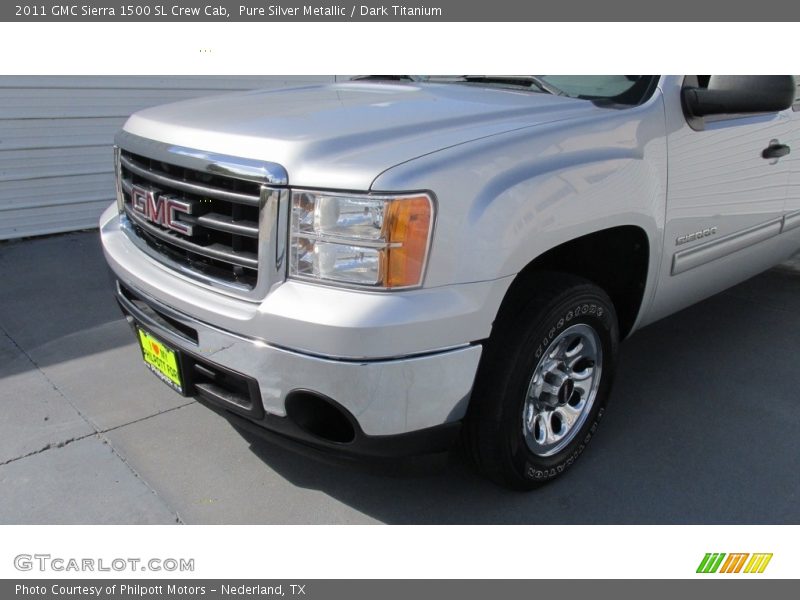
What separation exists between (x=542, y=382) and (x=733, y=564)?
0.93 m

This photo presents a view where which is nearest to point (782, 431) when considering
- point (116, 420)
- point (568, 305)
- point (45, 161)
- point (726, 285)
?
point (726, 285)

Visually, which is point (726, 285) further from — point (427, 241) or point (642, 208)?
point (427, 241)

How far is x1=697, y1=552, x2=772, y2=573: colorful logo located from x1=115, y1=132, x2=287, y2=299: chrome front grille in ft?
6.09

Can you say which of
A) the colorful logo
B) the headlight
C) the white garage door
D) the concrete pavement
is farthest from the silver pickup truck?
the white garage door

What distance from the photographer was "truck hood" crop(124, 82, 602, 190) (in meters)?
1.99

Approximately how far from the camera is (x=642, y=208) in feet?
8.59

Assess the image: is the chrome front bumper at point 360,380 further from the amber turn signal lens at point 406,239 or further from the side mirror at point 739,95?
the side mirror at point 739,95

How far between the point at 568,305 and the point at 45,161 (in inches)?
213

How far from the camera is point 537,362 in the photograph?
7.81 ft

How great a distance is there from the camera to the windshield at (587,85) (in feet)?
9.03

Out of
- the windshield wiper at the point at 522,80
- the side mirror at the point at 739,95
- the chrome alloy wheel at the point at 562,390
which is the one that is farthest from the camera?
the windshield wiper at the point at 522,80

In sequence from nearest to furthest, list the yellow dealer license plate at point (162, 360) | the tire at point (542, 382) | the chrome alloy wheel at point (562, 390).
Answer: the tire at point (542, 382) < the yellow dealer license plate at point (162, 360) < the chrome alloy wheel at point (562, 390)

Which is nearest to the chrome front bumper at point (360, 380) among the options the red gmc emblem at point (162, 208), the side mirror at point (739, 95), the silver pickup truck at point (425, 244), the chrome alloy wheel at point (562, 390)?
the silver pickup truck at point (425, 244)

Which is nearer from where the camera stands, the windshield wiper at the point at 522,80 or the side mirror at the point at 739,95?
the side mirror at the point at 739,95
